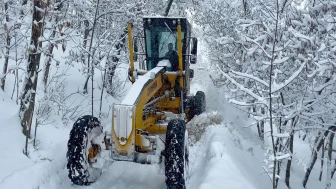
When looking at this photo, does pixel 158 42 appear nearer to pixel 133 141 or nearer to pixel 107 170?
pixel 107 170

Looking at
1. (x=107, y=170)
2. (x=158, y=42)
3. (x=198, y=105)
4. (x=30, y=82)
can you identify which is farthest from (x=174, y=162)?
(x=198, y=105)

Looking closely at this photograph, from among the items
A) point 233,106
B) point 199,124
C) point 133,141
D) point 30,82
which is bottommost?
point 199,124

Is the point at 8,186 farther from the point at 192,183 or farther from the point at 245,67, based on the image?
the point at 245,67

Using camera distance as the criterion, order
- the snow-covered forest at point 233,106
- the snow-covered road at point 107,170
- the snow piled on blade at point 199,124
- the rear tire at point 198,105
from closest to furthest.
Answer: the snow-covered forest at point 233,106 → the snow-covered road at point 107,170 → the snow piled on blade at point 199,124 → the rear tire at point 198,105

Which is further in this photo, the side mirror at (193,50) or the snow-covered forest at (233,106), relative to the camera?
the side mirror at (193,50)

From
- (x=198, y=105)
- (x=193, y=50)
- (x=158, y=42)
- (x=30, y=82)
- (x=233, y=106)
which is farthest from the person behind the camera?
(x=198, y=105)

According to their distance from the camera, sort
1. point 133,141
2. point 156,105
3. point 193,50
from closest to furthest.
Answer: point 133,141 < point 193,50 < point 156,105

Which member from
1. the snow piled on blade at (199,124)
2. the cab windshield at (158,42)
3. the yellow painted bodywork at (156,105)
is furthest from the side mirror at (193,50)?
the snow piled on blade at (199,124)

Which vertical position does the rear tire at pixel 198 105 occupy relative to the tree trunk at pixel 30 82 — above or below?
below

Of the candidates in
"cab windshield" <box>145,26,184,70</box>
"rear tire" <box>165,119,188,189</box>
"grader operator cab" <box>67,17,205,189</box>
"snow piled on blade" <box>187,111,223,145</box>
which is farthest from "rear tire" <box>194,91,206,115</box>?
"rear tire" <box>165,119,188,189</box>

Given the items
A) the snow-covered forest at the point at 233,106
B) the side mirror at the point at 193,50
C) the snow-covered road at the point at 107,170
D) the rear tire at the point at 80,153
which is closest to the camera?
the snow-covered forest at the point at 233,106

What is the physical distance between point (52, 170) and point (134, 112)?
1.82 meters

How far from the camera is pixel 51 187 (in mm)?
5633

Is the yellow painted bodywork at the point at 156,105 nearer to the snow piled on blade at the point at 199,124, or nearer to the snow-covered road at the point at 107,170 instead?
the snow-covered road at the point at 107,170
